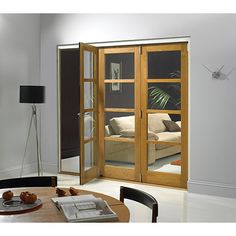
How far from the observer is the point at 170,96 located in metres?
5.66

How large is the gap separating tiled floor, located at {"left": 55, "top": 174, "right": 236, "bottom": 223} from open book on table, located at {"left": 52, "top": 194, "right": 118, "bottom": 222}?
2031 mm

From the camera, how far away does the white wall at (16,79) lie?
609 centimetres

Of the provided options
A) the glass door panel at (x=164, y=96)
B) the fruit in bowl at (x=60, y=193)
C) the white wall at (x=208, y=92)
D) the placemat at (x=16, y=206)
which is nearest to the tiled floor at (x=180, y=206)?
the white wall at (x=208, y=92)

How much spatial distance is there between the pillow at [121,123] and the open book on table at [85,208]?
3.70 meters

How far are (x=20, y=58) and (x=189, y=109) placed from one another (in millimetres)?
2957

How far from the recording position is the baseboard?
5.15 metres

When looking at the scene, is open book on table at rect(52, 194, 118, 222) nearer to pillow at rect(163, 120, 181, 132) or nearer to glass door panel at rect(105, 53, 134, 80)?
pillow at rect(163, 120, 181, 132)

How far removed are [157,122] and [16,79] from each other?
A: 2.45 m

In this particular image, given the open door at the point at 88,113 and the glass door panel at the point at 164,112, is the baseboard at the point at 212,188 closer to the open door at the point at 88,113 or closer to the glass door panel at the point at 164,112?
the glass door panel at the point at 164,112

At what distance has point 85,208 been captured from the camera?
6.91ft

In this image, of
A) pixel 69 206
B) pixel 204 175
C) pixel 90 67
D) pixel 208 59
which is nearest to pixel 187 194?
pixel 204 175

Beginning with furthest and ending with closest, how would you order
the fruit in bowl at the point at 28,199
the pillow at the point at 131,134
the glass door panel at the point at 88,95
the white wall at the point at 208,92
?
the glass door panel at the point at 88,95
the pillow at the point at 131,134
the white wall at the point at 208,92
the fruit in bowl at the point at 28,199

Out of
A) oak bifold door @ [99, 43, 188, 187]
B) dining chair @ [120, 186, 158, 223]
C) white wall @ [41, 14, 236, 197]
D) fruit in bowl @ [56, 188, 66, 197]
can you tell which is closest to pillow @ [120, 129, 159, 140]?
oak bifold door @ [99, 43, 188, 187]
